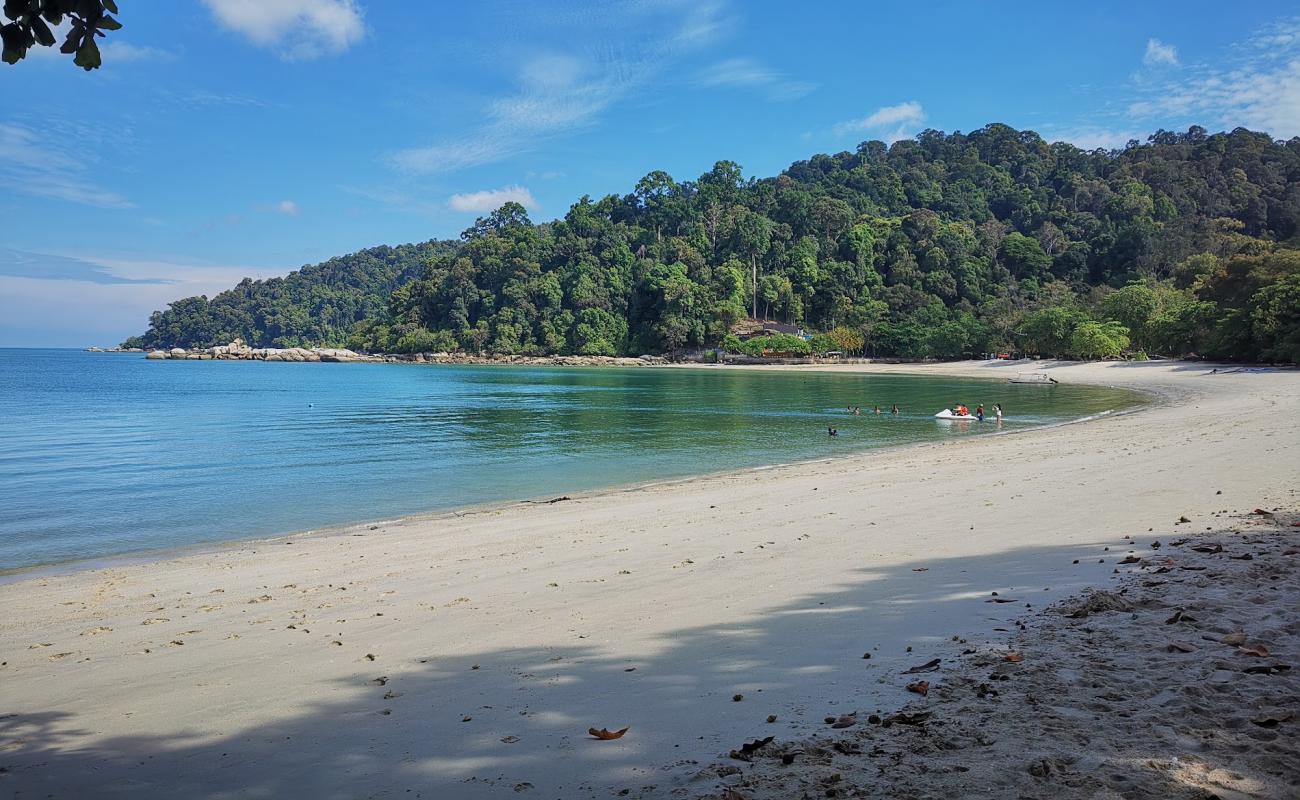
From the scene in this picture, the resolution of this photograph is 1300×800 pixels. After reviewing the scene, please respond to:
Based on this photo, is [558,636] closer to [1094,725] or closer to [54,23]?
[1094,725]

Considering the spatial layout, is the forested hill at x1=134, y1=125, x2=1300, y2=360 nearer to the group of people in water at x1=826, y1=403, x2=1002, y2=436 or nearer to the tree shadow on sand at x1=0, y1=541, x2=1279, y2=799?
the group of people in water at x1=826, y1=403, x2=1002, y2=436

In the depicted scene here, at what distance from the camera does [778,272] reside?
155m

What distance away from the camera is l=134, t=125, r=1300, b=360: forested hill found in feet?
420

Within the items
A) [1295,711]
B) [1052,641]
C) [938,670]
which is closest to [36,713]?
[938,670]

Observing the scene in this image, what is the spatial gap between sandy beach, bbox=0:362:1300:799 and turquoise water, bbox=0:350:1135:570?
3.96 m

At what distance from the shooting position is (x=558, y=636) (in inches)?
253

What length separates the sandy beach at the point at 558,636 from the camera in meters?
4.17

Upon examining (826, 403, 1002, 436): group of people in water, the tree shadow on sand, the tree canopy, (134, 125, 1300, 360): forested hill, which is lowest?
(826, 403, 1002, 436): group of people in water

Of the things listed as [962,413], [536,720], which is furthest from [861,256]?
[536,720]

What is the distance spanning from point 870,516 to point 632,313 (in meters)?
147

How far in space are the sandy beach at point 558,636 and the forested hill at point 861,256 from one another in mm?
93212

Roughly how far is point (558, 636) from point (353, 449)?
909 inches

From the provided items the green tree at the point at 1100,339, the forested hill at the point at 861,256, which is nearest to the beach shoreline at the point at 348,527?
the green tree at the point at 1100,339

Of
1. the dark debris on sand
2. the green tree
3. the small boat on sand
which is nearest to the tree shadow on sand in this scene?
the dark debris on sand
